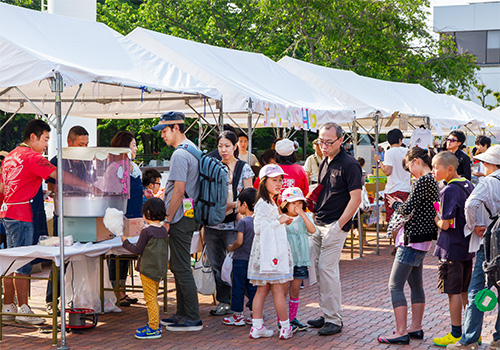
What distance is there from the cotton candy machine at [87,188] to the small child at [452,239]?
3.22 metres

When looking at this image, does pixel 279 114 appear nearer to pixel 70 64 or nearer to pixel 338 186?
pixel 338 186

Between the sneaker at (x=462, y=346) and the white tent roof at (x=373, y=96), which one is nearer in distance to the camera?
the sneaker at (x=462, y=346)

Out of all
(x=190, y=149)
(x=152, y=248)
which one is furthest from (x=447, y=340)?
(x=190, y=149)

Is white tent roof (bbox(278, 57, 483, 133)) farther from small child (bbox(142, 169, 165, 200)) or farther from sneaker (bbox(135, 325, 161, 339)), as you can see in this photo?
sneaker (bbox(135, 325, 161, 339))

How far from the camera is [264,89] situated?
1066 cm

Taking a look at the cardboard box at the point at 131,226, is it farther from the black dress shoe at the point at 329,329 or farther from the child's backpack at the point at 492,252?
the child's backpack at the point at 492,252

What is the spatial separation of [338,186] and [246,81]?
14.6 feet

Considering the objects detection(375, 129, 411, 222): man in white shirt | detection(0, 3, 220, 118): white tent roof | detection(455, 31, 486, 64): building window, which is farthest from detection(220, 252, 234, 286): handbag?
detection(455, 31, 486, 64): building window

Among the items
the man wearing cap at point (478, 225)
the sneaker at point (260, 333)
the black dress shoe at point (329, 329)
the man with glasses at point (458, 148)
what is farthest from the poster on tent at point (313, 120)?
the man wearing cap at point (478, 225)

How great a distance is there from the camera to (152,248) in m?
6.38

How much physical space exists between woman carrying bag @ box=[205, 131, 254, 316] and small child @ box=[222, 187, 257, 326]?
1.15 ft

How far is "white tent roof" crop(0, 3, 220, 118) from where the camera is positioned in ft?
19.4

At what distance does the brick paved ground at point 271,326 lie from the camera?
632 centimetres

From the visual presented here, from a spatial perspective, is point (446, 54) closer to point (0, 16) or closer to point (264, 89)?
point (264, 89)
